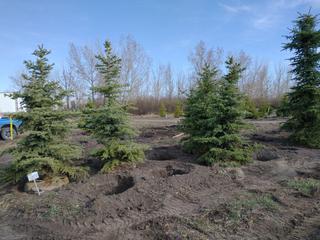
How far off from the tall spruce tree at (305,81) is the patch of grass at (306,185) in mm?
3925

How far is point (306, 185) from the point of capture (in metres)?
5.21

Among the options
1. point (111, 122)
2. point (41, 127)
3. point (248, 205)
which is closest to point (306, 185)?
point (248, 205)

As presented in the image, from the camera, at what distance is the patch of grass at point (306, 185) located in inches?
194

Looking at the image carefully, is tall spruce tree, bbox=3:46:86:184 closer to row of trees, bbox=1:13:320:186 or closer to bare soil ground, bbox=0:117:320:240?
row of trees, bbox=1:13:320:186

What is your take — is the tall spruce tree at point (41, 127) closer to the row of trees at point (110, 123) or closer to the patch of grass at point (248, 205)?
the row of trees at point (110, 123)

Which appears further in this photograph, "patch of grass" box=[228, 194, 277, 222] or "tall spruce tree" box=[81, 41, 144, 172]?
"tall spruce tree" box=[81, 41, 144, 172]

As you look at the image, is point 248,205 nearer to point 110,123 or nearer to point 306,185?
point 306,185

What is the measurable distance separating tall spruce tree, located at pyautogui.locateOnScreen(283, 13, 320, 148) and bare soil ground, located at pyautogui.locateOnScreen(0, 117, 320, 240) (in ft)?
8.57

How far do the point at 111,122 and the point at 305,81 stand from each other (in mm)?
7025

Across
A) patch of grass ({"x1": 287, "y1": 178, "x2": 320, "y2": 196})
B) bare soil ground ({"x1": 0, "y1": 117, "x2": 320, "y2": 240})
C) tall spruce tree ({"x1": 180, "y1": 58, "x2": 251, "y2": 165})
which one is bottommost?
bare soil ground ({"x1": 0, "y1": 117, "x2": 320, "y2": 240})

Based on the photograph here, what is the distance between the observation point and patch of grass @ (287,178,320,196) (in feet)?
16.2

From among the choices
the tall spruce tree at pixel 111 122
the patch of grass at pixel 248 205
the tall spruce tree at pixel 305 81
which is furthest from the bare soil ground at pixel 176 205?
the tall spruce tree at pixel 305 81

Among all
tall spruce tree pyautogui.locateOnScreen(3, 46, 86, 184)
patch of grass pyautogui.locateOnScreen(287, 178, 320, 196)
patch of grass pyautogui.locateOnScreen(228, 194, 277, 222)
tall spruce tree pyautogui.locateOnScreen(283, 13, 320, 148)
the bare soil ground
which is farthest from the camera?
tall spruce tree pyautogui.locateOnScreen(283, 13, 320, 148)

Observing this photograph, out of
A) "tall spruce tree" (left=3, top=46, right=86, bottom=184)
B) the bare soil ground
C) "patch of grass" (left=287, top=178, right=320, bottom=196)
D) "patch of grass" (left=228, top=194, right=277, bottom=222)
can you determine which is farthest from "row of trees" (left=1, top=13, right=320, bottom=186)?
"patch of grass" (left=228, top=194, right=277, bottom=222)
